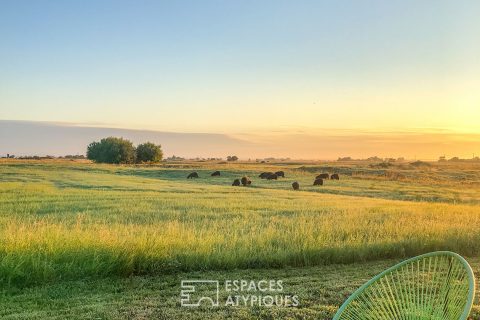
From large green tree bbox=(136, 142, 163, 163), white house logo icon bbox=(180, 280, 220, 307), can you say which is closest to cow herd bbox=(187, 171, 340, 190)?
white house logo icon bbox=(180, 280, 220, 307)

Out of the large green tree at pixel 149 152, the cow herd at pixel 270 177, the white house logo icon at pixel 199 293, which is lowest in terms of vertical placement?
the white house logo icon at pixel 199 293

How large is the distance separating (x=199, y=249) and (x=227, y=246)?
0.76 m

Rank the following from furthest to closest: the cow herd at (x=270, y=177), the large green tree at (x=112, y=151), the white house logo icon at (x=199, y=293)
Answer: the large green tree at (x=112, y=151) < the cow herd at (x=270, y=177) < the white house logo icon at (x=199, y=293)

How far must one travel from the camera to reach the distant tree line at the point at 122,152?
404 feet

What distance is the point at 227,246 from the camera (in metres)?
11.8

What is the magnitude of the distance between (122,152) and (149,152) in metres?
6.76

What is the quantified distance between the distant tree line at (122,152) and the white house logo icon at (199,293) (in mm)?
116011

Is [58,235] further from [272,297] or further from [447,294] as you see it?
[447,294]

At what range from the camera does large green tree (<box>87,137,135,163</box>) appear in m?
123

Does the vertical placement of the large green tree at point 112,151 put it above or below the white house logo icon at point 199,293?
above

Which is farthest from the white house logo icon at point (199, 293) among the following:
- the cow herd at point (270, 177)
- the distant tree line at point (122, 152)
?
the distant tree line at point (122, 152)

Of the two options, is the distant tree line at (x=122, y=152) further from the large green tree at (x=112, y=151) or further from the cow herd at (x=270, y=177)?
the cow herd at (x=270, y=177)

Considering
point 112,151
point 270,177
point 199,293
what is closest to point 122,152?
point 112,151

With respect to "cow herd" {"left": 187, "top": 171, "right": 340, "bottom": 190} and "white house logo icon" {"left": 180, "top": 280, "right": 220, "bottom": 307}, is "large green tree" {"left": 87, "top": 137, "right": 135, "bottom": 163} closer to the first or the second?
"cow herd" {"left": 187, "top": 171, "right": 340, "bottom": 190}
